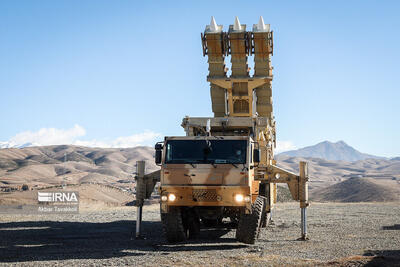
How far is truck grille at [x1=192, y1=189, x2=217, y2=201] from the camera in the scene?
10680 millimetres

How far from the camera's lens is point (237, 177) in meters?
10.6

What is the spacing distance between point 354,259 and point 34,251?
6755 mm

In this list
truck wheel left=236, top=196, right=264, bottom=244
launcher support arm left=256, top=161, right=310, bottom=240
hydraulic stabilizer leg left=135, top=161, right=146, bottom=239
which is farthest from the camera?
hydraulic stabilizer leg left=135, top=161, right=146, bottom=239

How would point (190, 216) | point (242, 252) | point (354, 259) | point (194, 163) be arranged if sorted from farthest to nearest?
point (190, 216), point (194, 163), point (242, 252), point (354, 259)

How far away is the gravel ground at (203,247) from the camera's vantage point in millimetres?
9000

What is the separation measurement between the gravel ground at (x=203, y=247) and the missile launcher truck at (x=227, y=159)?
61 centimetres

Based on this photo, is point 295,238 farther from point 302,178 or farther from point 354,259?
point 354,259

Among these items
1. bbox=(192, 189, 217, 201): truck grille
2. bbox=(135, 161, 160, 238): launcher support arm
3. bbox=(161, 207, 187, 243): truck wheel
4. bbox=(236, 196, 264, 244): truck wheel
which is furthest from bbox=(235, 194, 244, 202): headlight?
bbox=(135, 161, 160, 238): launcher support arm

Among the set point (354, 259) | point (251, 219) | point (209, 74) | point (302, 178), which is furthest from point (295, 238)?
point (209, 74)

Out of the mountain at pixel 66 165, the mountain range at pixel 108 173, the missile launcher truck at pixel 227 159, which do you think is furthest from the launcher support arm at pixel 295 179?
the mountain at pixel 66 165

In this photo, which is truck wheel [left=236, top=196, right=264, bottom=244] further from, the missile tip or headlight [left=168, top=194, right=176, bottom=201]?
the missile tip

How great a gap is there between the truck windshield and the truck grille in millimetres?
664

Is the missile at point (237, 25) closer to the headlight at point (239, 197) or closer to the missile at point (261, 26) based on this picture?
the missile at point (261, 26)

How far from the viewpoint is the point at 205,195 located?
1071 cm
